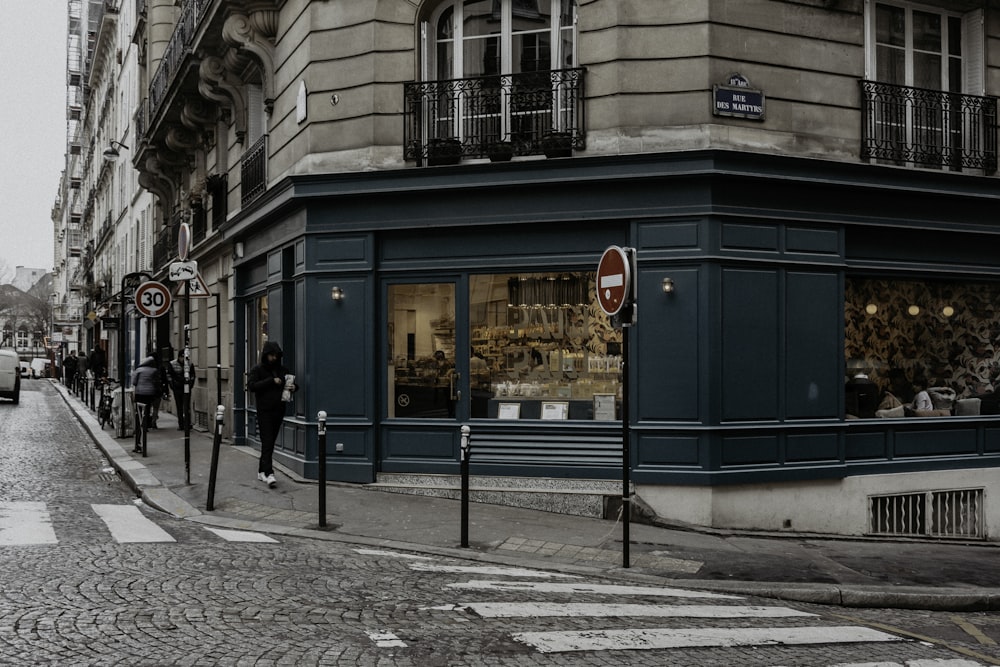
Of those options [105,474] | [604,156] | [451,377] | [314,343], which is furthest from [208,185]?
[604,156]

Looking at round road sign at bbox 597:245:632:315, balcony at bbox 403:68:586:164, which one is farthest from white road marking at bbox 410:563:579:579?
balcony at bbox 403:68:586:164

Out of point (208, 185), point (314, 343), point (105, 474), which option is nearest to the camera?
point (314, 343)

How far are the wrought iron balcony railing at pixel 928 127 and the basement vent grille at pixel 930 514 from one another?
162 inches

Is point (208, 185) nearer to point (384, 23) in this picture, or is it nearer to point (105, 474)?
point (105, 474)

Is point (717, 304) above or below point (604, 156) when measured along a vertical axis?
below

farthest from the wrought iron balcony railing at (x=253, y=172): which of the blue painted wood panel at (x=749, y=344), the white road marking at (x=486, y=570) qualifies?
the white road marking at (x=486, y=570)

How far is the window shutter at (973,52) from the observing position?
483 inches

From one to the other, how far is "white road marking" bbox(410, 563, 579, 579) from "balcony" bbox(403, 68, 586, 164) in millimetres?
5123

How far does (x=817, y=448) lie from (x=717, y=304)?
7.06 feet

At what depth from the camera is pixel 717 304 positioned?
34.5 ft

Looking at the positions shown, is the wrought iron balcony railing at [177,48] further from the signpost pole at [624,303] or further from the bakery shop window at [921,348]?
the bakery shop window at [921,348]

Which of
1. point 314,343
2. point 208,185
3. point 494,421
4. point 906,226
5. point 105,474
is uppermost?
point 208,185

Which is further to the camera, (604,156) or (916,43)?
(916,43)

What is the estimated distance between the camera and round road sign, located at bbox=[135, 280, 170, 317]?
49.9 feet
